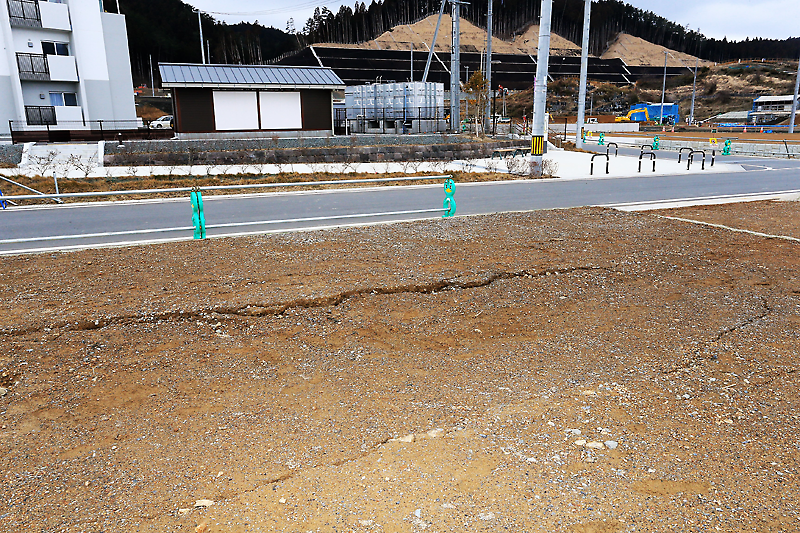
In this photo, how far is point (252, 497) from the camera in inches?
122

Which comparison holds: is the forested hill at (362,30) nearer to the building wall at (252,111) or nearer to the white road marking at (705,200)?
the building wall at (252,111)

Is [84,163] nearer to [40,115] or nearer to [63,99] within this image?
[40,115]

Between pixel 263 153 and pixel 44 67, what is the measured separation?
19.6 meters

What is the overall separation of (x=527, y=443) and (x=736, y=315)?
3.63 meters

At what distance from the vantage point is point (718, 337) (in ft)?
17.5

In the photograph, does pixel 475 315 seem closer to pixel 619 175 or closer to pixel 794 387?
pixel 794 387

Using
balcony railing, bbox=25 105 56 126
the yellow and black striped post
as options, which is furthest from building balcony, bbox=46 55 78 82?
the yellow and black striped post

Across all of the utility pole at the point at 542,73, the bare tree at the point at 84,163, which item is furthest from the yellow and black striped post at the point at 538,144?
the bare tree at the point at 84,163

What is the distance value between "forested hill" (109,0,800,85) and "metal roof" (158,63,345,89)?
6677 cm

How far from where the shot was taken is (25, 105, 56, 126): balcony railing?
33406 millimetres

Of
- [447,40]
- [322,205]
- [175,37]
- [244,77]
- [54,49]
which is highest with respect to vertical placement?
[447,40]

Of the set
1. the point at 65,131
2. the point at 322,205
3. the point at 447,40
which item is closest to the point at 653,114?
the point at 447,40

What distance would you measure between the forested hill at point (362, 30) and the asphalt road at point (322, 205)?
264 ft

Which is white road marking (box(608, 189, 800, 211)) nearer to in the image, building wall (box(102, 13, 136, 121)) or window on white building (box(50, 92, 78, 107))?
building wall (box(102, 13, 136, 121))
